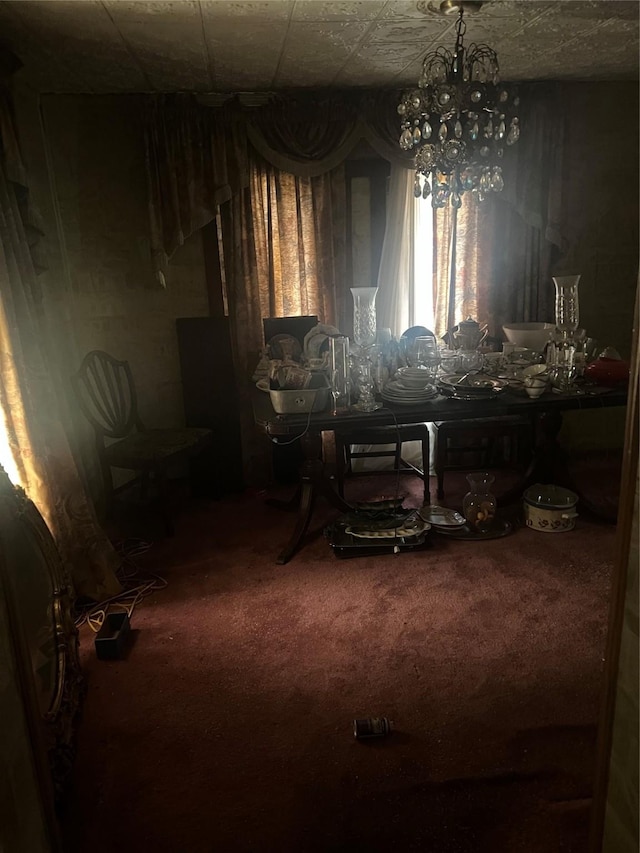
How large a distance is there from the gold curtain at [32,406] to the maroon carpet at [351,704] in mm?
381

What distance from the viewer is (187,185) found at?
3.72 meters

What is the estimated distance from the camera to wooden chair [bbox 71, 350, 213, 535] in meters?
3.39

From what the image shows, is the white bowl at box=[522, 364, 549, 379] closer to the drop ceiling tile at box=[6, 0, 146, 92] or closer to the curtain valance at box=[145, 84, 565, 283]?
the curtain valance at box=[145, 84, 565, 283]

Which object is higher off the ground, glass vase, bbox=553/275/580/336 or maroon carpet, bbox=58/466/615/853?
glass vase, bbox=553/275/580/336

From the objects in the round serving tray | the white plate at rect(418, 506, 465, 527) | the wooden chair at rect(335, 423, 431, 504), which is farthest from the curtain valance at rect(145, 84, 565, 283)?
the round serving tray

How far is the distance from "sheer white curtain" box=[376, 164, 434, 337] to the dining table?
3.87 feet

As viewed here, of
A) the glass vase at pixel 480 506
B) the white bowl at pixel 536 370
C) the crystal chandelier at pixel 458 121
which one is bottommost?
the glass vase at pixel 480 506

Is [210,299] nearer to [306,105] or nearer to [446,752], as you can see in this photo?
[306,105]

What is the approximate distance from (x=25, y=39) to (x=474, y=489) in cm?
301

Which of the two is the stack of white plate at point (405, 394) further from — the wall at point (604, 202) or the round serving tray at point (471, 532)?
the wall at point (604, 202)

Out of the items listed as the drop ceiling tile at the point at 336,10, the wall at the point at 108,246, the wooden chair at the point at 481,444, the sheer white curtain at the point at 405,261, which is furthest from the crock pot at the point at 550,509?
the drop ceiling tile at the point at 336,10

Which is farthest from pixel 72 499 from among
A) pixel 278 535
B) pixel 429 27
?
pixel 429 27

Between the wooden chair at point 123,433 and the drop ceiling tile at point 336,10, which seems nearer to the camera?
the drop ceiling tile at point 336,10

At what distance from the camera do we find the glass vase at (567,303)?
10.4ft
